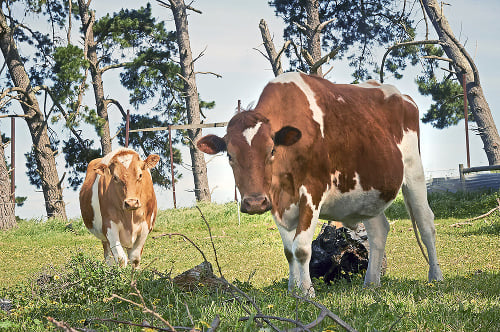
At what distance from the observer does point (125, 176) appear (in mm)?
7570

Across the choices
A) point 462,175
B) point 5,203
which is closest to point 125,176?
point 462,175

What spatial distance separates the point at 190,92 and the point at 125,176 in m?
13.7

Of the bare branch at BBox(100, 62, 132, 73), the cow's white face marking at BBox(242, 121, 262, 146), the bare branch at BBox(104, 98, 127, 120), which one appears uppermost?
the bare branch at BBox(100, 62, 132, 73)

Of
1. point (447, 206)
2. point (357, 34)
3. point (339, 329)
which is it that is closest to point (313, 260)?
point (339, 329)

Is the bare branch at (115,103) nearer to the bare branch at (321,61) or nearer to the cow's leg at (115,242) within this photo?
the bare branch at (321,61)

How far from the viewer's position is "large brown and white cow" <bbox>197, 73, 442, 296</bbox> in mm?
5059

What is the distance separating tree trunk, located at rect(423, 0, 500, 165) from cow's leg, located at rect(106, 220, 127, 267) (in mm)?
13951

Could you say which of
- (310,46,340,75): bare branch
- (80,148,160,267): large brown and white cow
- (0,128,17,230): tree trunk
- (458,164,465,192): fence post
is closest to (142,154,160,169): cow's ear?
(80,148,160,267): large brown and white cow

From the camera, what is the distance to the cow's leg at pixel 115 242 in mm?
7438

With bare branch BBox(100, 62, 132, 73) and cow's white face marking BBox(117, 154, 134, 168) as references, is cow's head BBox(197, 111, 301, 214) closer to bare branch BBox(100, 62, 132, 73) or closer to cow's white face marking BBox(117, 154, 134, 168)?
cow's white face marking BBox(117, 154, 134, 168)

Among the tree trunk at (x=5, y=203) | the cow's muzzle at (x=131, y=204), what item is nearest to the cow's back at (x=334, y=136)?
the cow's muzzle at (x=131, y=204)

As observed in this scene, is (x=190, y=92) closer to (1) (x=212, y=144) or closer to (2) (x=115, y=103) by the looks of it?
(2) (x=115, y=103)

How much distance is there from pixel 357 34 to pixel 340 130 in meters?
18.4

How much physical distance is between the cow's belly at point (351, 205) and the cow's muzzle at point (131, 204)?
8.82 ft
